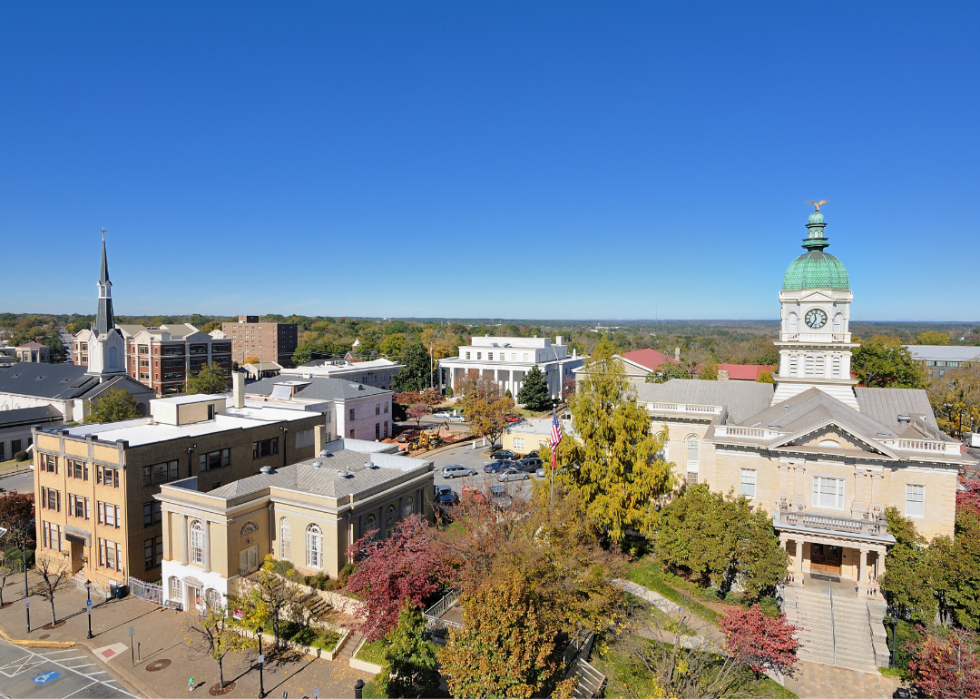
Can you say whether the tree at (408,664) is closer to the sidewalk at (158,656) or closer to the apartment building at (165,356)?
the sidewalk at (158,656)

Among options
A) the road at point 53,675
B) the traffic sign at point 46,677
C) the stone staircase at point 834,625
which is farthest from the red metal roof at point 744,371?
the traffic sign at point 46,677

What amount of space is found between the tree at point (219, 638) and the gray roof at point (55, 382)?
5364 cm

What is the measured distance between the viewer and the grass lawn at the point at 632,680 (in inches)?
913

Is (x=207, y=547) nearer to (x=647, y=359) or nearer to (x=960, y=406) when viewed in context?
(x=960, y=406)

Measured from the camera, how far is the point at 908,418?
1330 inches

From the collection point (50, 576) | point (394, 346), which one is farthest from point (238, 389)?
point (394, 346)

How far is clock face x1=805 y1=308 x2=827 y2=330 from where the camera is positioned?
38562 mm

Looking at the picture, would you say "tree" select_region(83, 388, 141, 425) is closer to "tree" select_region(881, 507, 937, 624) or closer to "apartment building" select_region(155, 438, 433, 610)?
"apartment building" select_region(155, 438, 433, 610)

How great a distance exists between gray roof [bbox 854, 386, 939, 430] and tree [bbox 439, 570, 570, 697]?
27.5 m

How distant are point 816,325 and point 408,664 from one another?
3275 centimetres

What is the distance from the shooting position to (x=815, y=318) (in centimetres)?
3875

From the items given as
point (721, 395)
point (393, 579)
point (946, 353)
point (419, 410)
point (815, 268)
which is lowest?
point (393, 579)

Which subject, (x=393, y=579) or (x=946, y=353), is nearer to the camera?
(x=393, y=579)

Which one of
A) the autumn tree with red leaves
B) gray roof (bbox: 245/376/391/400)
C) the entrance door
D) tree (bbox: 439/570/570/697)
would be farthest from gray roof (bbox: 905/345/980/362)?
tree (bbox: 439/570/570/697)
